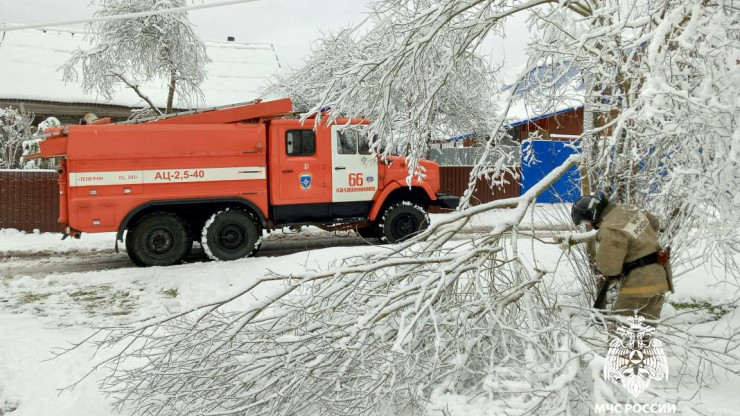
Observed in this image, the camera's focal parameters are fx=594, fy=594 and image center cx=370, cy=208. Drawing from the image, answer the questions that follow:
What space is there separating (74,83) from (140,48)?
12.4 m

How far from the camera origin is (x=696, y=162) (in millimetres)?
4062

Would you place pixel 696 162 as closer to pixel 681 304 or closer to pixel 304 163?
pixel 681 304

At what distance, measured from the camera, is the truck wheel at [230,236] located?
30.8 feet

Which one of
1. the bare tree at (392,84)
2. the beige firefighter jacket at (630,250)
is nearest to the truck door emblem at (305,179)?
the bare tree at (392,84)

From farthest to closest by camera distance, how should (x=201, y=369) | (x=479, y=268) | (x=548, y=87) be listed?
1. (x=548, y=87)
2. (x=479, y=268)
3. (x=201, y=369)

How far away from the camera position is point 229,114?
9562 millimetres

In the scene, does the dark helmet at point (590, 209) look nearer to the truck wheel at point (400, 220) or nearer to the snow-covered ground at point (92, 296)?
the snow-covered ground at point (92, 296)

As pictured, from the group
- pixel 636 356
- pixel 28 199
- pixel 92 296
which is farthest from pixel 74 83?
pixel 636 356

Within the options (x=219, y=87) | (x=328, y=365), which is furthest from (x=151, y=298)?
(x=219, y=87)

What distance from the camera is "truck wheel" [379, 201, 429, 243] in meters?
10.6

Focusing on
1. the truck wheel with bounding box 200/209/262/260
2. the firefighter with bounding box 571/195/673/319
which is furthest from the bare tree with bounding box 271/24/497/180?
the truck wheel with bounding box 200/209/262/260

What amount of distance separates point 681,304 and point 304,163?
5897 millimetres

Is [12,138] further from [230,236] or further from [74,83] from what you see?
[230,236]

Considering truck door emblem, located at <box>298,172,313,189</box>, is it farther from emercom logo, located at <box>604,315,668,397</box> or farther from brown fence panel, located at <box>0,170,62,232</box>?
brown fence panel, located at <box>0,170,62,232</box>
